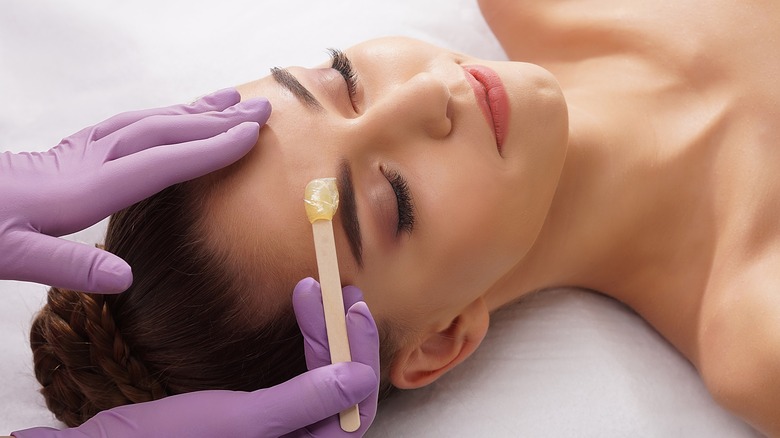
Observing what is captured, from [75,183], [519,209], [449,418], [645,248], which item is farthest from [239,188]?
[645,248]

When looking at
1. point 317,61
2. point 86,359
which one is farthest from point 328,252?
point 317,61

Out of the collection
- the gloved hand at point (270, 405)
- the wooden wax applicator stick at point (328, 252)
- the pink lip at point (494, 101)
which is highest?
the pink lip at point (494, 101)

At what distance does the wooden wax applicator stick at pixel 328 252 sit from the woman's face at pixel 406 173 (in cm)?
3

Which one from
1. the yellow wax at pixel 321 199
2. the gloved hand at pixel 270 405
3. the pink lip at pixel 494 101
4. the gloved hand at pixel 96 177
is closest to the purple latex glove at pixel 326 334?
the gloved hand at pixel 270 405

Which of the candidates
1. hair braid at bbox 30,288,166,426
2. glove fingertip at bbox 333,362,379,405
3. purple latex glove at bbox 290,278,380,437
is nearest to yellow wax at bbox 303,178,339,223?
purple latex glove at bbox 290,278,380,437

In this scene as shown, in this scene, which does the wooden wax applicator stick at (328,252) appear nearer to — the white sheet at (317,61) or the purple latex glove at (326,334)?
the purple latex glove at (326,334)

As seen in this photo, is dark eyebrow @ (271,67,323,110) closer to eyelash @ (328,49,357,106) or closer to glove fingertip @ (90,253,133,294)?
eyelash @ (328,49,357,106)

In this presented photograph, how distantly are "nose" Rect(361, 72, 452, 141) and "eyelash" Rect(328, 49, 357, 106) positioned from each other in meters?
0.07

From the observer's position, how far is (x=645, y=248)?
65.6 inches

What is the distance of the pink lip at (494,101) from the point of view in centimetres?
136

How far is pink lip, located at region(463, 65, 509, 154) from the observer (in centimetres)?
136

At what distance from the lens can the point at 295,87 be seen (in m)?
1.33

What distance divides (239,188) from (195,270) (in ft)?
0.45

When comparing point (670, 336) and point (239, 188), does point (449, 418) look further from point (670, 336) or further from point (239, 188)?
point (239, 188)
